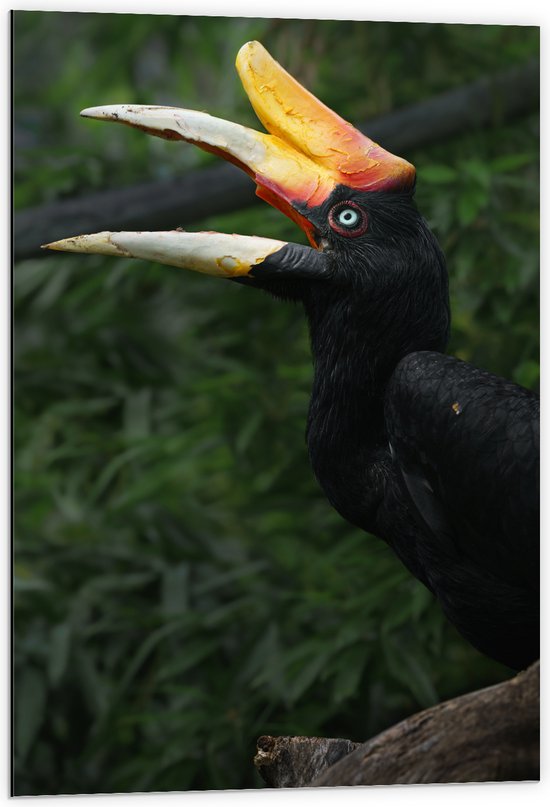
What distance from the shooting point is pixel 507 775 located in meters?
1.65

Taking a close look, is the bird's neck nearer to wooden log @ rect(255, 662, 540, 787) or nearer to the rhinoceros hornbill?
the rhinoceros hornbill

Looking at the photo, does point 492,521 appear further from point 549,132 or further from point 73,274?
point 73,274

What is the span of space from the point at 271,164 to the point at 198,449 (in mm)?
1394

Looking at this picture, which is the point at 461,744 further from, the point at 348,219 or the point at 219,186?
the point at 219,186

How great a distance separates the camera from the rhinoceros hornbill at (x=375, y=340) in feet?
5.43

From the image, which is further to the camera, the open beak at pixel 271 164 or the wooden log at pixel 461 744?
the open beak at pixel 271 164

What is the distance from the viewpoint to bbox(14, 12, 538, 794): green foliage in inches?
104

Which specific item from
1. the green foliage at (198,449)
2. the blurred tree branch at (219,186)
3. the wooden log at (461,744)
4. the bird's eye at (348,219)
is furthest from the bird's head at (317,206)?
the blurred tree branch at (219,186)

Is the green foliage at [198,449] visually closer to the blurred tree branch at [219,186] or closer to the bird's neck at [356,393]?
the blurred tree branch at [219,186]

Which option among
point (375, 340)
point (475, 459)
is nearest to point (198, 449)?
point (375, 340)

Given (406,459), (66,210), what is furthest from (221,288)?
(406,459)

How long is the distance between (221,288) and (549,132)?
3.41 ft

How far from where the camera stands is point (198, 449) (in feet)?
10.1

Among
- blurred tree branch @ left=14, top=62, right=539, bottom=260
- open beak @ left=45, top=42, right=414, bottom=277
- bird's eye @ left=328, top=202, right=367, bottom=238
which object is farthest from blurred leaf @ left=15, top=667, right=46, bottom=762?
bird's eye @ left=328, top=202, right=367, bottom=238
